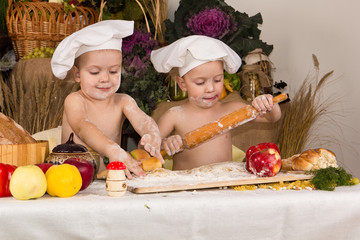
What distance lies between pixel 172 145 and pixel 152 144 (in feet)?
0.33

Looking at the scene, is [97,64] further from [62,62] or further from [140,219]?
[140,219]

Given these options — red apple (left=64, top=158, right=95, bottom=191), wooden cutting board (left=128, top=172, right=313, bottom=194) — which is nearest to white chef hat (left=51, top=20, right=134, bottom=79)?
red apple (left=64, top=158, right=95, bottom=191)

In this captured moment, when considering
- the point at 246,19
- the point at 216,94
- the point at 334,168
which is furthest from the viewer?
the point at 246,19

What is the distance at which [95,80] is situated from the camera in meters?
1.67

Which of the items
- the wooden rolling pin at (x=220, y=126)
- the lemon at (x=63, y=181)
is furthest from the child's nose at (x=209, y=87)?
the lemon at (x=63, y=181)

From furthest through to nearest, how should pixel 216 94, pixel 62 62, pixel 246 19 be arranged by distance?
pixel 246 19
pixel 216 94
pixel 62 62

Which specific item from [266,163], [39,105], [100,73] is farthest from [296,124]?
[39,105]

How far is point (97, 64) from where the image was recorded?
1646mm

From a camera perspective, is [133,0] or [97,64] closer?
[97,64]

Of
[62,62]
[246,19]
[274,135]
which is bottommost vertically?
[274,135]

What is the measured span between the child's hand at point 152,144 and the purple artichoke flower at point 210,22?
2.45 feet

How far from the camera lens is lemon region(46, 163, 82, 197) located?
112 centimetres

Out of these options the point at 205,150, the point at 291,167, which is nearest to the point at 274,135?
the point at 205,150

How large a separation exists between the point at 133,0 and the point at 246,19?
2.26 ft
